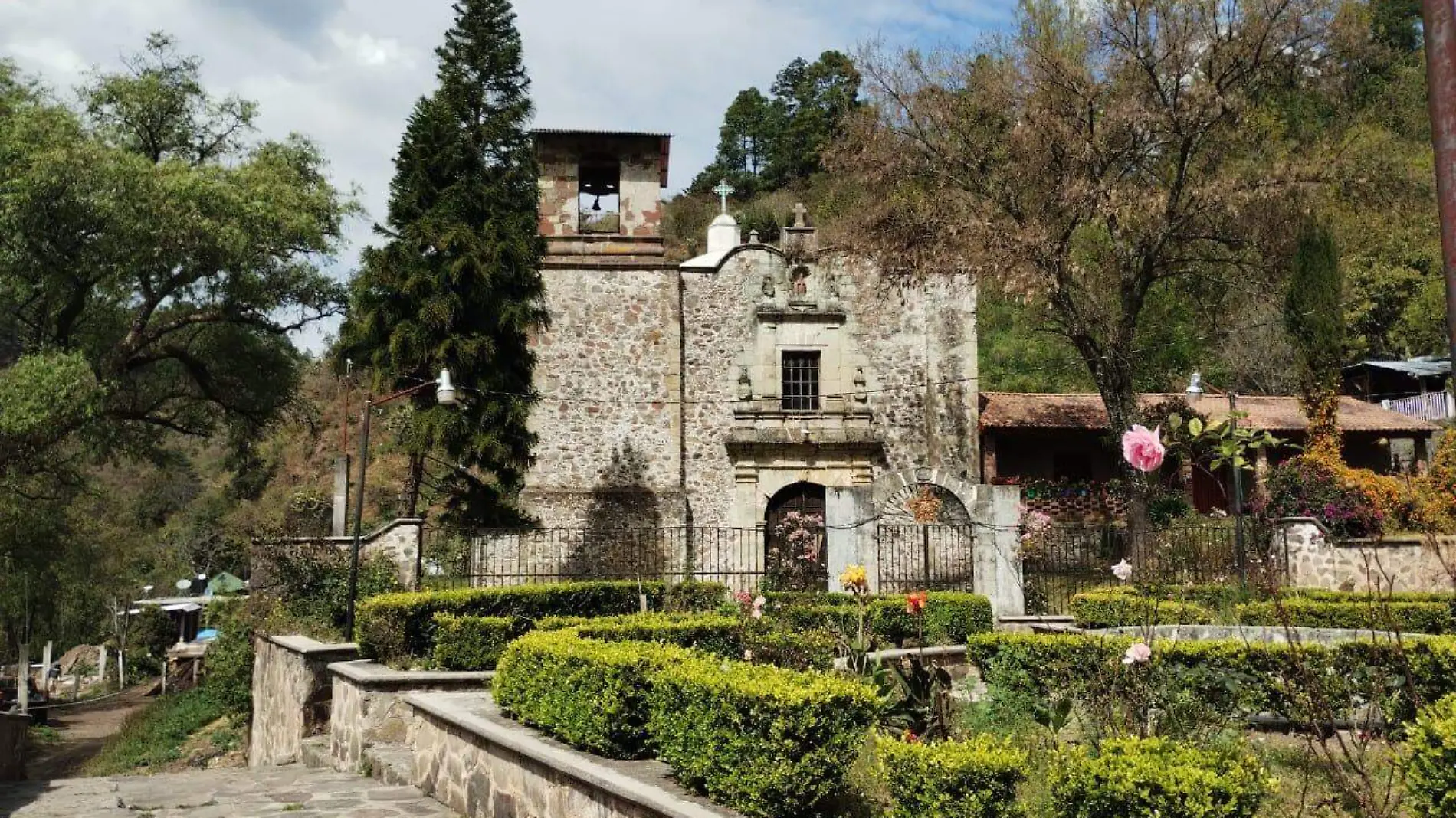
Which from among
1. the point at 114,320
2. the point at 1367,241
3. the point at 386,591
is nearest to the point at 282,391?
the point at 114,320

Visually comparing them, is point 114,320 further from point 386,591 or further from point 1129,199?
point 1129,199

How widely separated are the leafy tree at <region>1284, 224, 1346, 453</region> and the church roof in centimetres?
80

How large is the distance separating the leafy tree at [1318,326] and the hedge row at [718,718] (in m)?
21.2

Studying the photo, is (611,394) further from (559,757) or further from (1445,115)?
(1445,115)

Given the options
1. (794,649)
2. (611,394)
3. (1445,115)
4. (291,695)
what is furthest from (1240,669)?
(611,394)

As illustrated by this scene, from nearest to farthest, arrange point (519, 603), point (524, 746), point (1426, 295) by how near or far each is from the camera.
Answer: point (524, 746) < point (519, 603) < point (1426, 295)

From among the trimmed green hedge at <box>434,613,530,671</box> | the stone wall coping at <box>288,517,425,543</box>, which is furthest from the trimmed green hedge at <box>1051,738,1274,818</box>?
the stone wall coping at <box>288,517,425,543</box>

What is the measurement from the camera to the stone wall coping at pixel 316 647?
453 inches

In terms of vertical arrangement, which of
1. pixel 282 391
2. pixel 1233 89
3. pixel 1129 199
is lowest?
pixel 282 391

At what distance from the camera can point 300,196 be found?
2067cm

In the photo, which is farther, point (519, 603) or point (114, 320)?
point (114, 320)

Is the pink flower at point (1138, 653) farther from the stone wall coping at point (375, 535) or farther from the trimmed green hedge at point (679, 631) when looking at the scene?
the stone wall coping at point (375, 535)

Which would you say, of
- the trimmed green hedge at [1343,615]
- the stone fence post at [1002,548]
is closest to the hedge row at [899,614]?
the stone fence post at [1002,548]

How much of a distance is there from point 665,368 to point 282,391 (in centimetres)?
812
